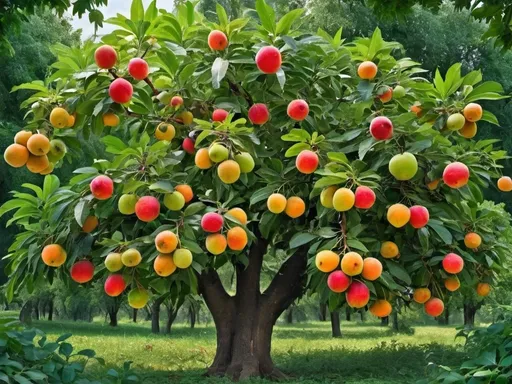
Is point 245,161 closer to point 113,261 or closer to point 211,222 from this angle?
point 211,222

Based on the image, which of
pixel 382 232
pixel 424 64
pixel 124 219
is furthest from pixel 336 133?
pixel 424 64

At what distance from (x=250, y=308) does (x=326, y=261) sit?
224 centimetres

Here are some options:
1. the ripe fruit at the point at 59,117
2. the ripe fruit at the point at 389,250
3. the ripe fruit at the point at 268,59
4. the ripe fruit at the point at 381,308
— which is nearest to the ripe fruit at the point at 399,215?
the ripe fruit at the point at 389,250

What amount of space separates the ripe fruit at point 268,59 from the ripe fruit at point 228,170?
0.70 metres

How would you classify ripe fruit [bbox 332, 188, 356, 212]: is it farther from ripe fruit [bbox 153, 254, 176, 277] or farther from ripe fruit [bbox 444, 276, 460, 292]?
ripe fruit [bbox 444, 276, 460, 292]

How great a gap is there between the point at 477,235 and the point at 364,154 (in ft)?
4.62

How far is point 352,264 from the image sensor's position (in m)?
3.75

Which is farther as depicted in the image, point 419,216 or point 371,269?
point 419,216

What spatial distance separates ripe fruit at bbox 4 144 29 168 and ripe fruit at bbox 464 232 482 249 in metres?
3.42

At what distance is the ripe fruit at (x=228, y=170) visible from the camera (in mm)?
3973

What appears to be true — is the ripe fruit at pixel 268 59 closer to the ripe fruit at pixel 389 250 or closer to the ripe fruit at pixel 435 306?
the ripe fruit at pixel 389 250

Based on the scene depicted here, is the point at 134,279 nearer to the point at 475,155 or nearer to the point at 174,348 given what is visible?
the point at 475,155

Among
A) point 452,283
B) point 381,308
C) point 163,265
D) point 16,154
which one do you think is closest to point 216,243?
point 163,265

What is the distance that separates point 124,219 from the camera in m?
4.59
